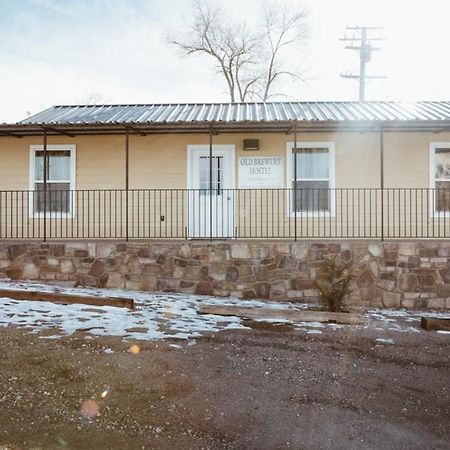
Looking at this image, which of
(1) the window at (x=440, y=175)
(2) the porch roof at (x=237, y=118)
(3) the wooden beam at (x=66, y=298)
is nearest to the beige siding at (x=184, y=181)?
(1) the window at (x=440, y=175)

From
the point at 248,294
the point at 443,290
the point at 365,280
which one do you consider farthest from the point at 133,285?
the point at 443,290

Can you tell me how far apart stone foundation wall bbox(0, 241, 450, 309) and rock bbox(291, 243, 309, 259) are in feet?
0.06

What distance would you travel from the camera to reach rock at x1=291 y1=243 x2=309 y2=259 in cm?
877

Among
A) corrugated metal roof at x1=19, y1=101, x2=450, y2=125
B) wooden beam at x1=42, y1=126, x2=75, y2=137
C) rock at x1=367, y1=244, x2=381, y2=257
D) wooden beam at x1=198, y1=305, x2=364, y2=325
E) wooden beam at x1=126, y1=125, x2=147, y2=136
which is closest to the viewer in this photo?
wooden beam at x1=198, y1=305, x2=364, y2=325

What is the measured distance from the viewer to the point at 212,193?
10578 millimetres

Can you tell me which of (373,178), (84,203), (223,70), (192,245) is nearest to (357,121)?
(373,178)

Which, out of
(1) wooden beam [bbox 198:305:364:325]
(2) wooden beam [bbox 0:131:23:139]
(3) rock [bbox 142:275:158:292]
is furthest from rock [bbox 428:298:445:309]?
(2) wooden beam [bbox 0:131:23:139]

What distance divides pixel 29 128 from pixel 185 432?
8.00 meters

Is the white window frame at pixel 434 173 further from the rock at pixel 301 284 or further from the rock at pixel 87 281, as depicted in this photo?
the rock at pixel 87 281

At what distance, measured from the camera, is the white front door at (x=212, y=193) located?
34.4 feet

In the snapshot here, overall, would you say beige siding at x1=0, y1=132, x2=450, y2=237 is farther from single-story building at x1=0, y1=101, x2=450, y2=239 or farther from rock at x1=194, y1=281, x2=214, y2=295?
rock at x1=194, y1=281, x2=214, y2=295

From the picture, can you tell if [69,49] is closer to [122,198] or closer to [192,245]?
[122,198]

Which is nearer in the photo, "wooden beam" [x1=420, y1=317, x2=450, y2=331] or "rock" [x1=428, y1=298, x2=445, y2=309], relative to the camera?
"wooden beam" [x1=420, y1=317, x2=450, y2=331]

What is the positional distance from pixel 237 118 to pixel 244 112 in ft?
3.20
